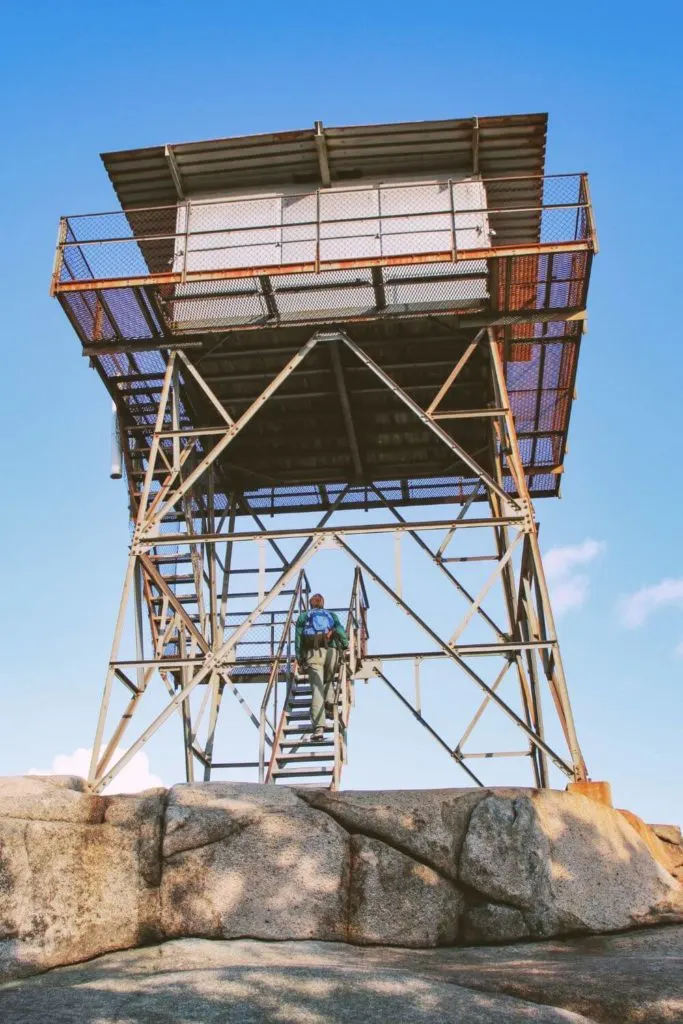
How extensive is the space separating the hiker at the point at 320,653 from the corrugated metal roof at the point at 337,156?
7269 millimetres

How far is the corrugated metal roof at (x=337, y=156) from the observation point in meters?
15.6

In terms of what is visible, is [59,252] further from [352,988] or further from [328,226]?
[352,988]

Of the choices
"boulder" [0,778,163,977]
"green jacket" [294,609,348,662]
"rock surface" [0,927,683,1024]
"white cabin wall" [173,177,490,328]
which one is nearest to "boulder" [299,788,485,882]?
"rock surface" [0,927,683,1024]

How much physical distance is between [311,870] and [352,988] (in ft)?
8.85

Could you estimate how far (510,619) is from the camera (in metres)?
16.1

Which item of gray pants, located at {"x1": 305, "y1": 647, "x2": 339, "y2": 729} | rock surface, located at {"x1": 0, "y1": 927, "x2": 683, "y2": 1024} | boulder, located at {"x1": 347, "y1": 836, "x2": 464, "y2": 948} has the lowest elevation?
rock surface, located at {"x1": 0, "y1": 927, "x2": 683, "y2": 1024}

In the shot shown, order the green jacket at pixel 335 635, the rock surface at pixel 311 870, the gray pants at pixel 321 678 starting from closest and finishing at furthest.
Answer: the rock surface at pixel 311 870
the gray pants at pixel 321 678
the green jacket at pixel 335 635

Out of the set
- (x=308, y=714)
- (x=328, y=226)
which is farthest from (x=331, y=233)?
(x=308, y=714)

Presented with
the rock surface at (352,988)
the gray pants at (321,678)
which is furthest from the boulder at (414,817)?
the gray pants at (321,678)

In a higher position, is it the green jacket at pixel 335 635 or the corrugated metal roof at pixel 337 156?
the corrugated metal roof at pixel 337 156

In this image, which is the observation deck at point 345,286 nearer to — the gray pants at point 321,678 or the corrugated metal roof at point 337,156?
the corrugated metal roof at point 337,156

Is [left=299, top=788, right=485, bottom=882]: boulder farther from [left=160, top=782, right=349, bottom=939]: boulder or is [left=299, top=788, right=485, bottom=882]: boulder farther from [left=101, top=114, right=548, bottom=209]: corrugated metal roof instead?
[left=101, top=114, right=548, bottom=209]: corrugated metal roof

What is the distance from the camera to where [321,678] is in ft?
45.4

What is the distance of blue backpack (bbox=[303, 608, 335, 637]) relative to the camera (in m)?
14.1
